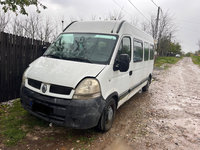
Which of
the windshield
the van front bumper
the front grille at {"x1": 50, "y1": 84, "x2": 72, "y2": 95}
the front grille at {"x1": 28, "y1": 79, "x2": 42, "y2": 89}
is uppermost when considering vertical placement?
the windshield

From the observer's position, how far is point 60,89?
8.46 feet

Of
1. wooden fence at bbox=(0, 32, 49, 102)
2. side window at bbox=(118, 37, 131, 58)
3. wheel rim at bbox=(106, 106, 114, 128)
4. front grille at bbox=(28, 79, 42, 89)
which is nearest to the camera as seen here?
front grille at bbox=(28, 79, 42, 89)

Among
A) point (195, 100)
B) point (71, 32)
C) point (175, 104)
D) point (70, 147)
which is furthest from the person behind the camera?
point (195, 100)

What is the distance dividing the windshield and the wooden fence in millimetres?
1502

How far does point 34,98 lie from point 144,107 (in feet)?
12.2

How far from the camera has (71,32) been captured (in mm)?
3891

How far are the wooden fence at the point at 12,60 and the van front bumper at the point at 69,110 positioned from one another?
2.21m

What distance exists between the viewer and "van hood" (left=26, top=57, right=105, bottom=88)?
2574 millimetres

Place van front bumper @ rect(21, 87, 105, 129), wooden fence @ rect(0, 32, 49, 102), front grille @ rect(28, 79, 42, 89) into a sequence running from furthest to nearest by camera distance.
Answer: wooden fence @ rect(0, 32, 49, 102), front grille @ rect(28, 79, 42, 89), van front bumper @ rect(21, 87, 105, 129)

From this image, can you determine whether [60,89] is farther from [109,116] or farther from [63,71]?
[109,116]

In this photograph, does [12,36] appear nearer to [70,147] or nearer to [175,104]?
[70,147]

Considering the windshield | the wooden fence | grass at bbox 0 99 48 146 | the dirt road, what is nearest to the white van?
the windshield

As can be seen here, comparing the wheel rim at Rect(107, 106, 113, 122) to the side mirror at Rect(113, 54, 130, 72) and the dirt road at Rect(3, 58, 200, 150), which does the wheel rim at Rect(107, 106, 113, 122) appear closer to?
the dirt road at Rect(3, 58, 200, 150)

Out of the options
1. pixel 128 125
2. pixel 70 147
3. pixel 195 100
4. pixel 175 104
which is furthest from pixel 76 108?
pixel 195 100
